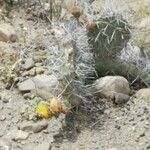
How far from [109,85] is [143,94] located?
31 centimetres

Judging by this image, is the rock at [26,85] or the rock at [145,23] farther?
the rock at [145,23]

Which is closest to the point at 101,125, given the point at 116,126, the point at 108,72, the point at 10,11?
the point at 116,126

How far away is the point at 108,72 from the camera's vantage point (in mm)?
4445

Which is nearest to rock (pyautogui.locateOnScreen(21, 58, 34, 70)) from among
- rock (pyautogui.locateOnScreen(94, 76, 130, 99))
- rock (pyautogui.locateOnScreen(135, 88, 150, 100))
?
rock (pyautogui.locateOnScreen(94, 76, 130, 99))

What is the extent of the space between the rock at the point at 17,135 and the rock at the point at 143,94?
1.02 meters

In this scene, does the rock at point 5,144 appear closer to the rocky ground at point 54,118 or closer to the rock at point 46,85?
the rocky ground at point 54,118

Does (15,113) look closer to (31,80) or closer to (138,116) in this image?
(31,80)

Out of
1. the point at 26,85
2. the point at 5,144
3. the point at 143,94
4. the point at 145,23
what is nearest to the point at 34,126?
the point at 5,144

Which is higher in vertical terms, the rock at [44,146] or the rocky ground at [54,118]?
the rocky ground at [54,118]

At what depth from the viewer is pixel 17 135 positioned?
392 centimetres

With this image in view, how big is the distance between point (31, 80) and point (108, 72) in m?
0.67

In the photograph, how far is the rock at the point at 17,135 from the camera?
12.8 ft

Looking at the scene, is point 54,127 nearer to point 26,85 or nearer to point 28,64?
point 26,85

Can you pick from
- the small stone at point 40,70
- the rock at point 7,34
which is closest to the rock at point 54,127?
the small stone at point 40,70
